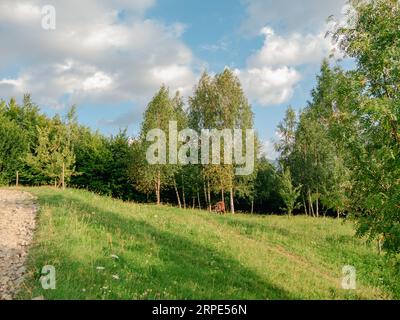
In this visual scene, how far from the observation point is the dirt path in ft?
34.6

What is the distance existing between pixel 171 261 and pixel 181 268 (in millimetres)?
639

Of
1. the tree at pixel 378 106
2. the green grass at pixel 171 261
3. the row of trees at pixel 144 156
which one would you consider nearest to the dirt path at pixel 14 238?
the green grass at pixel 171 261

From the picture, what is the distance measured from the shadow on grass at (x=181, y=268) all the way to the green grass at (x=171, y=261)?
4 cm

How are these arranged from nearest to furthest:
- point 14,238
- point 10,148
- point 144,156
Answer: point 14,238
point 10,148
point 144,156

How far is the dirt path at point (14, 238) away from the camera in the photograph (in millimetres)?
10552

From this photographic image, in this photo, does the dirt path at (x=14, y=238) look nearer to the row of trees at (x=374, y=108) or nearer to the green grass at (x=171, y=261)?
the green grass at (x=171, y=261)

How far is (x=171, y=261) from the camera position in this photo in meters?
14.8

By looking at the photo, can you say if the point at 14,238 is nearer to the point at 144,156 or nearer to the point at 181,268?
the point at 181,268

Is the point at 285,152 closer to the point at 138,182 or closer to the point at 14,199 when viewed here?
the point at 138,182

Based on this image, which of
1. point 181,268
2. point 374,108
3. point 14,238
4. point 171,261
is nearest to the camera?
point 374,108

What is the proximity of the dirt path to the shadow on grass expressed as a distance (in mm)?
1380

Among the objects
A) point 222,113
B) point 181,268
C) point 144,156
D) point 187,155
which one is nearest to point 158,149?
point 144,156

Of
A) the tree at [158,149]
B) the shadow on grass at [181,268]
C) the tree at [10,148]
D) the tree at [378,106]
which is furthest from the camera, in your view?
the tree at [158,149]

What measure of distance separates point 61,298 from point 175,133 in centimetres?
4151
